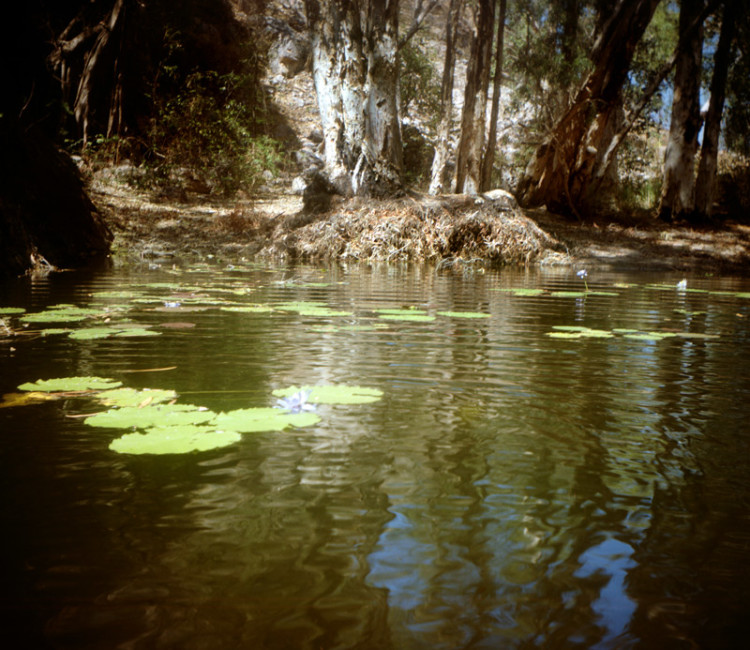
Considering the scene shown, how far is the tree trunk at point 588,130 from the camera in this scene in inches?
581

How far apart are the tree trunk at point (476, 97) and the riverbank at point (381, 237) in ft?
11.8

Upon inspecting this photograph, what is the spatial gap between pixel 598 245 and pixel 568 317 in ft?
31.4

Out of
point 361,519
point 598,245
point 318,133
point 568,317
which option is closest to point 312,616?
point 361,519

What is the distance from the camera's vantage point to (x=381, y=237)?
1094 centimetres

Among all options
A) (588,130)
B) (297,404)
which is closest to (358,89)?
(588,130)

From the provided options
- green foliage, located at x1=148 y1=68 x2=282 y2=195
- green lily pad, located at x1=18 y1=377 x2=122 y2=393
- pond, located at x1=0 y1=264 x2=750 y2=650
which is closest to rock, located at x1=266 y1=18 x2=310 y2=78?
green foliage, located at x1=148 y1=68 x2=282 y2=195

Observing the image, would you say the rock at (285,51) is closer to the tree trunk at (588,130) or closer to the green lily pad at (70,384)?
the tree trunk at (588,130)

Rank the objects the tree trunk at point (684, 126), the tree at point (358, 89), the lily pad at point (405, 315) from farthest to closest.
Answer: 1. the tree trunk at point (684, 126)
2. the tree at point (358, 89)
3. the lily pad at point (405, 315)

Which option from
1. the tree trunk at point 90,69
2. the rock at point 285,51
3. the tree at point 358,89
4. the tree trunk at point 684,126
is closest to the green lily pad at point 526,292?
the tree at point 358,89

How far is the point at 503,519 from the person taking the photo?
4.24ft

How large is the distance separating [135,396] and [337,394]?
0.62m

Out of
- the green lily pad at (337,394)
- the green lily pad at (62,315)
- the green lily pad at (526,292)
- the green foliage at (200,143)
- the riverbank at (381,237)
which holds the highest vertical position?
the green foliage at (200,143)

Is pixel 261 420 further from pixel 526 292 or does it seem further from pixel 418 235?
pixel 418 235

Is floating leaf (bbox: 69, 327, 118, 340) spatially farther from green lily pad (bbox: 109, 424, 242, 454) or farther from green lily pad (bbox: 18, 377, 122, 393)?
green lily pad (bbox: 109, 424, 242, 454)
